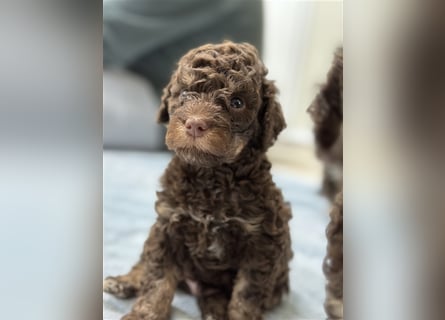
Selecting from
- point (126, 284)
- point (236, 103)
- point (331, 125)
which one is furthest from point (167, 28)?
point (126, 284)

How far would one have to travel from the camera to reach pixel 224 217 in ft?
2.75

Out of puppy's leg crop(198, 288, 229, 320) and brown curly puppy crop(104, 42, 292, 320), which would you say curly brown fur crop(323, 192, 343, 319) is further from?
puppy's leg crop(198, 288, 229, 320)

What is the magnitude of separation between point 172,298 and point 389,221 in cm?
38

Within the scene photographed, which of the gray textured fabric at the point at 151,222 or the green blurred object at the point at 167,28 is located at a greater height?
the green blurred object at the point at 167,28

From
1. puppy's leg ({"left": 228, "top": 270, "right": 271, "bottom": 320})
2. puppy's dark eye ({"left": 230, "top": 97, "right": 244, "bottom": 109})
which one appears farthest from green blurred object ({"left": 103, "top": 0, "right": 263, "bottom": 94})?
puppy's leg ({"left": 228, "top": 270, "right": 271, "bottom": 320})

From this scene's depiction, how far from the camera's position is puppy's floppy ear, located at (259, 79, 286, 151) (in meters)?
0.83

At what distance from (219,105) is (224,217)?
0.61ft

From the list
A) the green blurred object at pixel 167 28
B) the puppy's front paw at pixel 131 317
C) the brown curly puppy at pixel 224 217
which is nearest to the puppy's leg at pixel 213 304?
the brown curly puppy at pixel 224 217

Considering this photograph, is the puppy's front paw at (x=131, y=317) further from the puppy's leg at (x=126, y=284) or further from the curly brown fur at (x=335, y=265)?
the curly brown fur at (x=335, y=265)

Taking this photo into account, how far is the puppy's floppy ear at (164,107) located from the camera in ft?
2.77

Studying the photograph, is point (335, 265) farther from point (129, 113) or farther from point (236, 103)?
point (129, 113)

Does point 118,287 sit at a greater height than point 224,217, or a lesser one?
lesser

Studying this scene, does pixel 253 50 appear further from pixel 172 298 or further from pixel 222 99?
pixel 172 298

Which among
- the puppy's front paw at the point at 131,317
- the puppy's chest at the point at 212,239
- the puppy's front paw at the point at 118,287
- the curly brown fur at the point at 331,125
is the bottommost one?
the puppy's front paw at the point at 131,317
